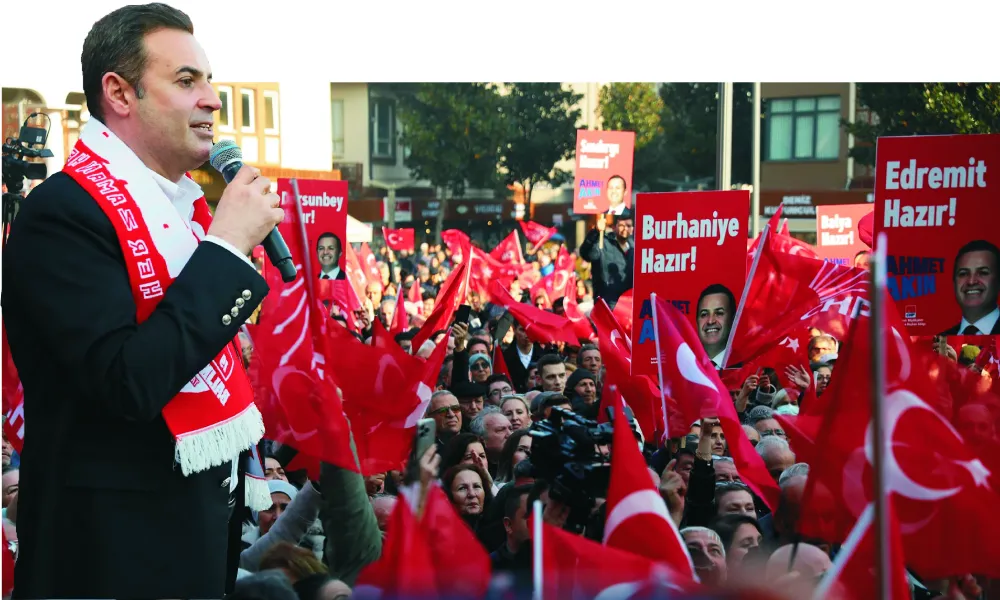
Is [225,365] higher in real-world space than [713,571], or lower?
higher

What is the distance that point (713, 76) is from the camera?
5.05 metres

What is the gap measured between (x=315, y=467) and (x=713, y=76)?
93.5 inches

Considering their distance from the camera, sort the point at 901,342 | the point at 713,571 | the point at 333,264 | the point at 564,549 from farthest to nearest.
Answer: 1. the point at 333,264
2. the point at 713,571
3. the point at 901,342
4. the point at 564,549

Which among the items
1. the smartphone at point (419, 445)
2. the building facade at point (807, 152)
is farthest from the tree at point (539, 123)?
the smartphone at point (419, 445)

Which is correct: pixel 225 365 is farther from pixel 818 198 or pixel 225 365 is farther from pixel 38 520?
pixel 818 198

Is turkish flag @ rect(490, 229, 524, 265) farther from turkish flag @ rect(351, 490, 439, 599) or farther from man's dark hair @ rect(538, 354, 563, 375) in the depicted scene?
turkish flag @ rect(351, 490, 439, 599)

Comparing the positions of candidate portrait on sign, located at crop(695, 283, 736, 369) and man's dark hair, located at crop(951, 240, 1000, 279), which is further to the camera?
candidate portrait on sign, located at crop(695, 283, 736, 369)

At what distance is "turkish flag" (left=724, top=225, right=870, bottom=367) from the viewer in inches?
272

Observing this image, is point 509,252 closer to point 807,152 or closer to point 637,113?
point 807,152

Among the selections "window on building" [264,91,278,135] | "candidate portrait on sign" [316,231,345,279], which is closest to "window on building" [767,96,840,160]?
"window on building" [264,91,278,135]

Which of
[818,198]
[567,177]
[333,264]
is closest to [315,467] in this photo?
[333,264]

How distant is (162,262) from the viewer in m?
2.02

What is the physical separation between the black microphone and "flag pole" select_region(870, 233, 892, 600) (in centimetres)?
112

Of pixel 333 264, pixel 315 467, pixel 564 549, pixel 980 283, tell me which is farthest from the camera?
pixel 333 264
